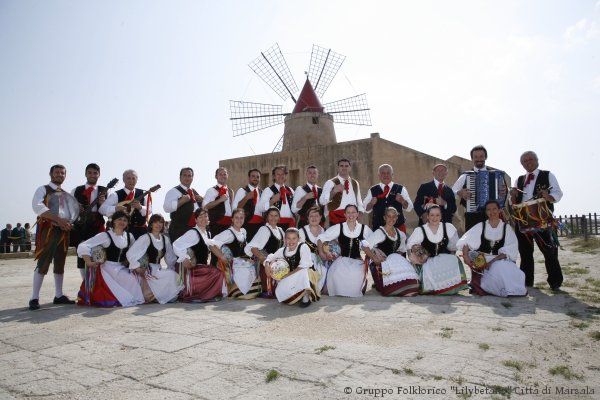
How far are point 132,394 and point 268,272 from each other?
273cm

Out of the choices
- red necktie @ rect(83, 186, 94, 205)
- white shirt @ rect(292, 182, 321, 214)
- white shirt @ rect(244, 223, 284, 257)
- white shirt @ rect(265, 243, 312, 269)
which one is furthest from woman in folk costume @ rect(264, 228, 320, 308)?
red necktie @ rect(83, 186, 94, 205)

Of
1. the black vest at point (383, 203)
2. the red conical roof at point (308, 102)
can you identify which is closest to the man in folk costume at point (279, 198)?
the black vest at point (383, 203)

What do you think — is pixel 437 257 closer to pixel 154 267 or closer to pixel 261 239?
pixel 261 239

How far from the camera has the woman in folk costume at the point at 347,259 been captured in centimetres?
529

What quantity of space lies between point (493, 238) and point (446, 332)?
7.77ft

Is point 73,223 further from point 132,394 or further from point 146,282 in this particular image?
point 132,394

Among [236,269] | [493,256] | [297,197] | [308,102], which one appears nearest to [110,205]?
[236,269]

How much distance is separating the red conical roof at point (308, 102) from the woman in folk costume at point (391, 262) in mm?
13809

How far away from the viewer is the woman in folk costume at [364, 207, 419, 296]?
5.12m

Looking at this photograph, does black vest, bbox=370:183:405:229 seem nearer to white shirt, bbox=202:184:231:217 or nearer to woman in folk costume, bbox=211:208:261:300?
woman in folk costume, bbox=211:208:261:300

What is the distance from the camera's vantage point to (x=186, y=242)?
5.31m

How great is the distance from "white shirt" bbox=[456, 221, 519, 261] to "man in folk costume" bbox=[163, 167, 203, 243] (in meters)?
3.80

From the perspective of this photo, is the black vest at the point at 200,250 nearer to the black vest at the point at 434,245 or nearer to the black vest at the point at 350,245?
the black vest at the point at 350,245

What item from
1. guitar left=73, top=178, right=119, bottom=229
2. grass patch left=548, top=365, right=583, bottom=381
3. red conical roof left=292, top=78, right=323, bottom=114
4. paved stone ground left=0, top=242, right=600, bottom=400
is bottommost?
paved stone ground left=0, top=242, right=600, bottom=400
